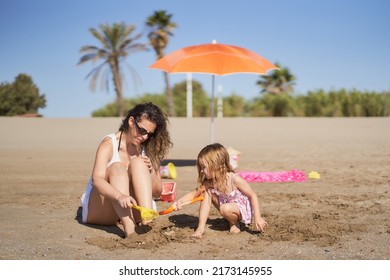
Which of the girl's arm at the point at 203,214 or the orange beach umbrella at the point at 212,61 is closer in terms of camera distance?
the girl's arm at the point at 203,214

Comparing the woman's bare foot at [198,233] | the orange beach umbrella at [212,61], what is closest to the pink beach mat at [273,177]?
the orange beach umbrella at [212,61]

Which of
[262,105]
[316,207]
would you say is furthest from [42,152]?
[262,105]

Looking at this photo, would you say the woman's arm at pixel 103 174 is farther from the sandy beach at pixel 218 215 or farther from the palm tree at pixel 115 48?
the palm tree at pixel 115 48

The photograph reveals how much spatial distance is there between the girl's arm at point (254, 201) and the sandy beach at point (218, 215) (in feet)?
0.33

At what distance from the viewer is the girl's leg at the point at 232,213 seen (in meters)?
3.85

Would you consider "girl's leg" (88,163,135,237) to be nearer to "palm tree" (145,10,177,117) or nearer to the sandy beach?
the sandy beach

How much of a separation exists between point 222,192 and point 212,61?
403 centimetres

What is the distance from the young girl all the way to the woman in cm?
35

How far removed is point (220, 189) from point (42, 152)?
7817 mm

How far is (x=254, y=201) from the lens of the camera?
148 inches

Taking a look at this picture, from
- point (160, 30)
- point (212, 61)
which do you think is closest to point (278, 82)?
point (160, 30)

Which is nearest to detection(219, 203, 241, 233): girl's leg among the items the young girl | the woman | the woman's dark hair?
the young girl

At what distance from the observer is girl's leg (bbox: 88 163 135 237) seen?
366cm
